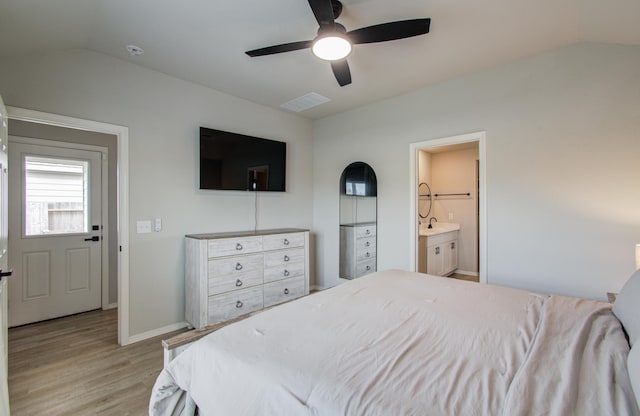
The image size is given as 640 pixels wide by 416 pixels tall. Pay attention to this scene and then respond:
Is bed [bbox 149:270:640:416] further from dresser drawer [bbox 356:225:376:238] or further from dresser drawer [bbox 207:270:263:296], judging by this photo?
dresser drawer [bbox 356:225:376:238]

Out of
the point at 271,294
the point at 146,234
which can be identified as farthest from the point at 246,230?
the point at 146,234

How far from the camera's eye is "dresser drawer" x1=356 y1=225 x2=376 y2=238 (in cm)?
377

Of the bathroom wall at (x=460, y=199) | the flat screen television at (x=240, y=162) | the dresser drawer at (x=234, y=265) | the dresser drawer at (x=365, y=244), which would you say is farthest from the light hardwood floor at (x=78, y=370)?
the bathroom wall at (x=460, y=199)

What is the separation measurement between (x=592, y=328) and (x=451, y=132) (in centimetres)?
226

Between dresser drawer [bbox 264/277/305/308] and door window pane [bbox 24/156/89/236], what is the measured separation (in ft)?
8.21

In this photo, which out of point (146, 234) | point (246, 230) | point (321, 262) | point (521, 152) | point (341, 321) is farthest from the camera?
point (321, 262)

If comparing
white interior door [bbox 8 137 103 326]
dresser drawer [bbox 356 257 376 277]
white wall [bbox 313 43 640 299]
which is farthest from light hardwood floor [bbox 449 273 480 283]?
white interior door [bbox 8 137 103 326]

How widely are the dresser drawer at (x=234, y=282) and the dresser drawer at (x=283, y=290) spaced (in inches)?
7.0

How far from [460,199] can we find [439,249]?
137 centimetres

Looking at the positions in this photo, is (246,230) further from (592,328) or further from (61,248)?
(592,328)

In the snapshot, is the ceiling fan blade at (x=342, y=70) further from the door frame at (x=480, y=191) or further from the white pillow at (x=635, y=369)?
the white pillow at (x=635, y=369)

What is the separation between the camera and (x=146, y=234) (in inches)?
113

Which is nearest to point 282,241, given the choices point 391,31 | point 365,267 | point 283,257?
point 283,257

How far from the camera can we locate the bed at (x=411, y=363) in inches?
34.1
